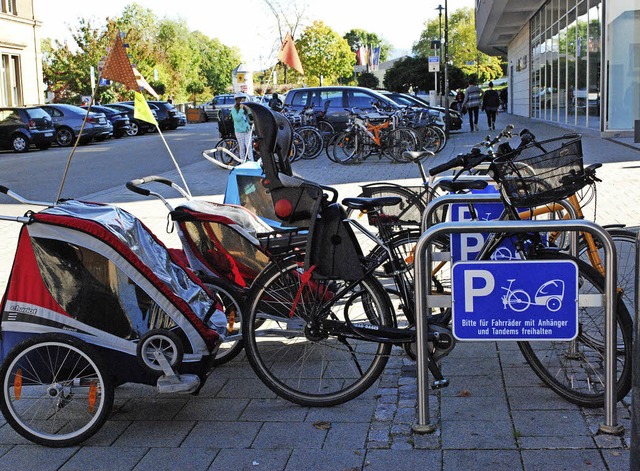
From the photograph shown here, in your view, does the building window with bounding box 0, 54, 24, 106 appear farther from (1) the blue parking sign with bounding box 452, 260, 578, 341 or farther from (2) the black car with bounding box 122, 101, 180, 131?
(1) the blue parking sign with bounding box 452, 260, 578, 341

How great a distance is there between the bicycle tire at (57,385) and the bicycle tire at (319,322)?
766 millimetres

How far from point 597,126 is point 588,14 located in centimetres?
305

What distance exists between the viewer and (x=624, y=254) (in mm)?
4836

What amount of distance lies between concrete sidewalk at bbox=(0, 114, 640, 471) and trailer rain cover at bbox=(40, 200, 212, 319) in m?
0.55

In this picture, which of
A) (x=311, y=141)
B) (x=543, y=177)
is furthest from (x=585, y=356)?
(x=311, y=141)

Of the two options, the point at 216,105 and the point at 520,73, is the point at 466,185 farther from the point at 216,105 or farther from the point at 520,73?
the point at 216,105

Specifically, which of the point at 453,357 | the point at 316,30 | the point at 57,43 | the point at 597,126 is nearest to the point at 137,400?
the point at 453,357

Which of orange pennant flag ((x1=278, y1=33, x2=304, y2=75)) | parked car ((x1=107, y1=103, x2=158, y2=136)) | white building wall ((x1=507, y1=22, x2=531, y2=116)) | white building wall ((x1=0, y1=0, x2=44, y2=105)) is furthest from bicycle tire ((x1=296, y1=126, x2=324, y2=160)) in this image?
white building wall ((x1=0, y1=0, x2=44, y2=105))

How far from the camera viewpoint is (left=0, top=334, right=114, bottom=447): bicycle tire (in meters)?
4.08

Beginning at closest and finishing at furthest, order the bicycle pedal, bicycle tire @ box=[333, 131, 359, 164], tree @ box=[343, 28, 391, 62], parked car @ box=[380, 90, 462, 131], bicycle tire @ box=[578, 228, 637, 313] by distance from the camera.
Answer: the bicycle pedal → bicycle tire @ box=[578, 228, 637, 313] → bicycle tire @ box=[333, 131, 359, 164] → parked car @ box=[380, 90, 462, 131] → tree @ box=[343, 28, 391, 62]

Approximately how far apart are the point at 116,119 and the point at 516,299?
35843 mm

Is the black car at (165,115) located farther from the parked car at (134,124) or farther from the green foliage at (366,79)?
the green foliage at (366,79)

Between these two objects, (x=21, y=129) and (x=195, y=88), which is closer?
(x=21, y=129)

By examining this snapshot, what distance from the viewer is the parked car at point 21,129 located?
30016 mm
